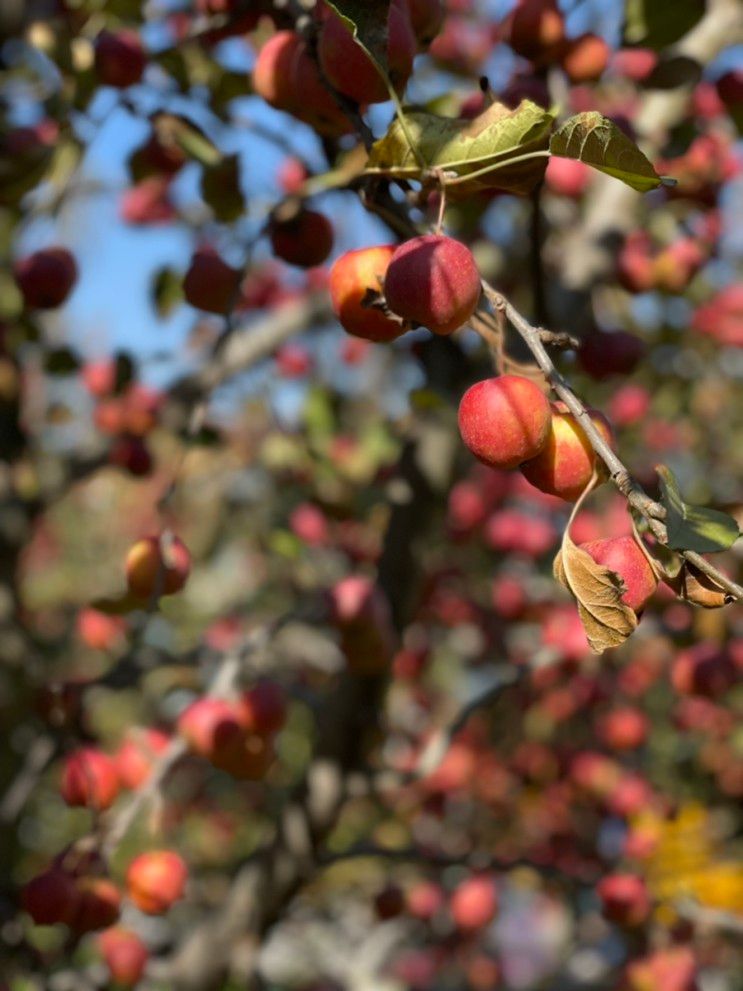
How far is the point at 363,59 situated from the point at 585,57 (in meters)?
0.43

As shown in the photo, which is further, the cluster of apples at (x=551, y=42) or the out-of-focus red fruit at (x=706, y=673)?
the out-of-focus red fruit at (x=706, y=673)

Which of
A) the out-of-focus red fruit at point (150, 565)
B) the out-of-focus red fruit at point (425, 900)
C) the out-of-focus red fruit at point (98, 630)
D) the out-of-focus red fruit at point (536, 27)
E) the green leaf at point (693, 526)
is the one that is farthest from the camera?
the out-of-focus red fruit at point (425, 900)

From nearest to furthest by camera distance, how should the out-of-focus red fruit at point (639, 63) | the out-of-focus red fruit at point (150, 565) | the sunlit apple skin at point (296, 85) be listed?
the sunlit apple skin at point (296, 85) → the out-of-focus red fruit at point (150, 565) → the out-of-focus red fruit at point (639, 63)

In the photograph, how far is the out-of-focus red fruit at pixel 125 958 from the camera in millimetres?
1262

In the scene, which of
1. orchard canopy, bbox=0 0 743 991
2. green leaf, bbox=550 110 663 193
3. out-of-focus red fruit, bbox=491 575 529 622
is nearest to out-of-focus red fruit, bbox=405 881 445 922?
orchard canopy, bbox=0 0 743 991

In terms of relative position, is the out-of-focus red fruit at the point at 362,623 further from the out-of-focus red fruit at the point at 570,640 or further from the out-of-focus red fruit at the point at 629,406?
the out-of-focus red fruit at the point at 629,406

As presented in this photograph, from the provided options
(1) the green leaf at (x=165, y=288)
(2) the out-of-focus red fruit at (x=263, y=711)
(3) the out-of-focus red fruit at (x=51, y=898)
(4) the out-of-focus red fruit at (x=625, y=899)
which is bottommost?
(4) the out-of-focus red fruit at (x=625, y=899)

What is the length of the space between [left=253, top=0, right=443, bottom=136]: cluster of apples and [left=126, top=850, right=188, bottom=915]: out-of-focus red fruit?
0.85 meters

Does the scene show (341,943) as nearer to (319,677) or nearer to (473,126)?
(319,677)

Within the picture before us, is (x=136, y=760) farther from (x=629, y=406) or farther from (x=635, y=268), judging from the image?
(x=629, y=406)

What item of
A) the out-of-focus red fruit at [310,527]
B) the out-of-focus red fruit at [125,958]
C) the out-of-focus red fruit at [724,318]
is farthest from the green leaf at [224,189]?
the out-of-focus red fruit at [724,318]

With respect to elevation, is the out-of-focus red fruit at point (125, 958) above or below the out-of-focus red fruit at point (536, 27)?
below

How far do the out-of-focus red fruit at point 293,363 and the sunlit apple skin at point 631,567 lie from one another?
7.62 feet

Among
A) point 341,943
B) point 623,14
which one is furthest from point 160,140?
point 341,943
